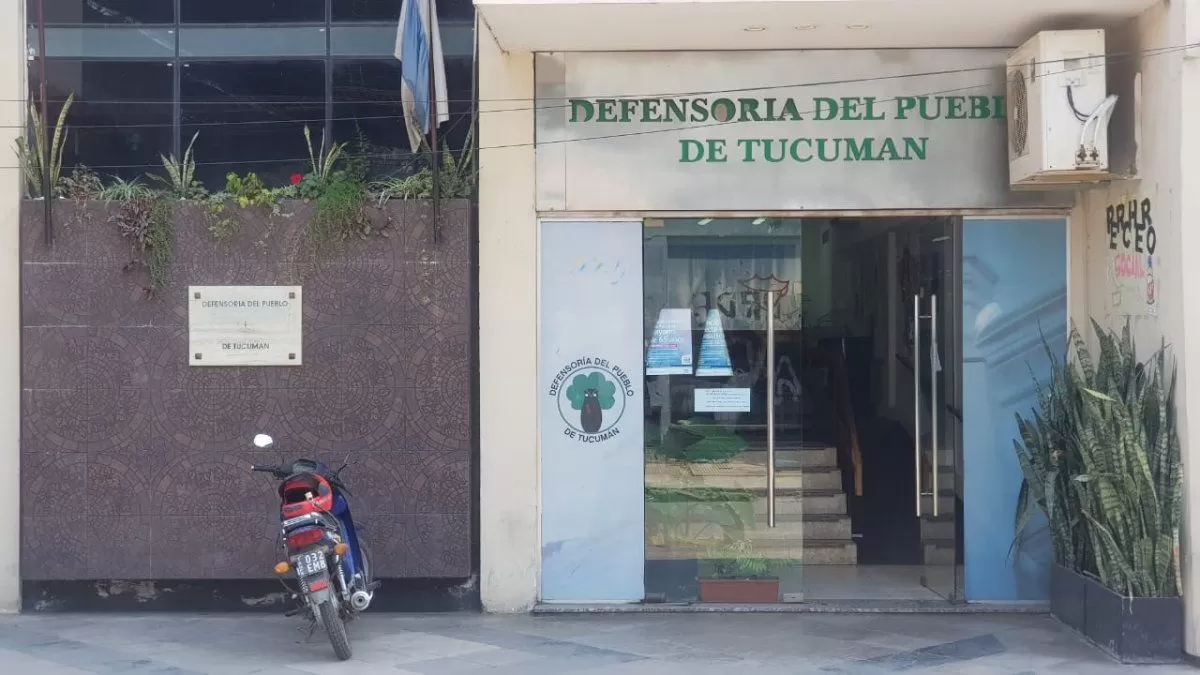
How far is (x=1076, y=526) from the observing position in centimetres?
768

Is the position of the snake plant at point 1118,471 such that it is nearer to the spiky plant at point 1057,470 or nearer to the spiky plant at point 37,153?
the spiky plant at point 1057,470

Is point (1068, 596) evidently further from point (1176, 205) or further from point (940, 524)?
point (1176, 205)

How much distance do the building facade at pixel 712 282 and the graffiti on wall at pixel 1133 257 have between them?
19 cm

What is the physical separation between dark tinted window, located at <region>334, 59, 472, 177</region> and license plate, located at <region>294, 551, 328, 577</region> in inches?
112

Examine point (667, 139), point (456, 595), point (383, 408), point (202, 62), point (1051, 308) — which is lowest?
point (456, 595)

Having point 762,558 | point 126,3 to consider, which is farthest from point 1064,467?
point 126,3

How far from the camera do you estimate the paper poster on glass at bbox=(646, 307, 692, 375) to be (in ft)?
28.2

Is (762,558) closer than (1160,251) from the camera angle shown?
No

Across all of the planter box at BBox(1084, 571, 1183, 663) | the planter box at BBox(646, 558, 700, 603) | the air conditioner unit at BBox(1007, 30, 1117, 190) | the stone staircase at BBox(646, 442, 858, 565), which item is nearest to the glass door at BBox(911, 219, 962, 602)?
the stone staircase at BBox(646, 442, 858, 565)

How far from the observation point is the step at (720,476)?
8602 mm

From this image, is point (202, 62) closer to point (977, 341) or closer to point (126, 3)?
point (126, 3)

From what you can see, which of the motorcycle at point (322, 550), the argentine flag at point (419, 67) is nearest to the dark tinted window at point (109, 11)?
the argentine flag at point (419, 67)

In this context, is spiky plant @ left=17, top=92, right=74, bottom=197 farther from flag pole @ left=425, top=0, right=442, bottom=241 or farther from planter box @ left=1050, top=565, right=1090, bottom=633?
planter box @ left=1050, top=565, right=1090, bottom=633

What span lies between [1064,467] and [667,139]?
10.7 ft
